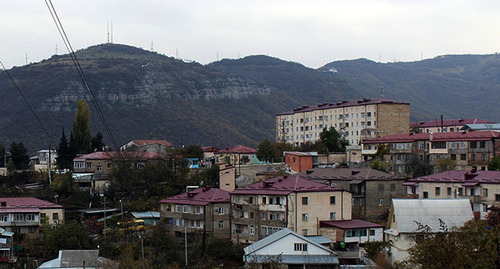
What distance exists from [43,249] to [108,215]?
9.33 m

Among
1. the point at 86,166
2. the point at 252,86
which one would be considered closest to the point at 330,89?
the point at 252,86

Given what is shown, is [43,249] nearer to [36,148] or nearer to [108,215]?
[108,215]

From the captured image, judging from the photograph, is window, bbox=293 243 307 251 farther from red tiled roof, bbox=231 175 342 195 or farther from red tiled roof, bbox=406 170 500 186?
red tiled roof, bbox=406 170 500 186

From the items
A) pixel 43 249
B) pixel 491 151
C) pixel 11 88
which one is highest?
pixel 11 88

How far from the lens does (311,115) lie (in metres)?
85.8

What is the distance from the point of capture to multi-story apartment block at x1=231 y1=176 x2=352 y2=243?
40.1m

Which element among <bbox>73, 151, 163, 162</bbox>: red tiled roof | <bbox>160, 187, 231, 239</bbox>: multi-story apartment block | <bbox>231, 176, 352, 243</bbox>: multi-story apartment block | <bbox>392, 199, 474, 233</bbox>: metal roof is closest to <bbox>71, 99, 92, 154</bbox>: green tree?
<bbox>73, 151, 163, 162</bbox>: red tiled roof

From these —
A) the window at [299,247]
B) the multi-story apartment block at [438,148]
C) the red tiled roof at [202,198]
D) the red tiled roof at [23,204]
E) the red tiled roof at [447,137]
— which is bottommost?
the window at [299,247]

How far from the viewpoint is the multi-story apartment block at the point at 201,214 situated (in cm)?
4338

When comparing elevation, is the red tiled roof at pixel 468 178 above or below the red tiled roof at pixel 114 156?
below

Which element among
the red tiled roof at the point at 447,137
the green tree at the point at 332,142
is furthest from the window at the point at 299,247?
the green tree at the point at 332,142

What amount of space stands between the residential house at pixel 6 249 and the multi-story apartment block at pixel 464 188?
2451cm

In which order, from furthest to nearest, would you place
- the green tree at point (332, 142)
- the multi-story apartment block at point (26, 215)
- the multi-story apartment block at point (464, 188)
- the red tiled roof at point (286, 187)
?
the green tree at point (332, 142) < the multi-story apartment block at point (26, 215) < the red tiled roof at point (286, 187) < the multi-story apartment block at point (464, 188)

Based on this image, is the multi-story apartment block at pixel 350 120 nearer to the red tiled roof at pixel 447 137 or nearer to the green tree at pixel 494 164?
the red tiled roof at pixel 447 137
